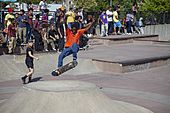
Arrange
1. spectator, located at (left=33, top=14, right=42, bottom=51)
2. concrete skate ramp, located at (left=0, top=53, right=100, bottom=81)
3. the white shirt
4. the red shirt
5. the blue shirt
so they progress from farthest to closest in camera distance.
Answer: the white shirt → spectator, located at (left=33, top=14, right=42, bottom=51) → the blue shirt → the red shirt → concrete skate ramp, located at (left=0, top=53, right=100, bottom=81)

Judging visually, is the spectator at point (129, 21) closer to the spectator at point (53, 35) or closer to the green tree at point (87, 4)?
Result: the spectator at point (53, 35)

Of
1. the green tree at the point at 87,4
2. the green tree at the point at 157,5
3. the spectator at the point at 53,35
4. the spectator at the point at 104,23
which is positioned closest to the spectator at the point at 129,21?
the spectator at the point at 104,23

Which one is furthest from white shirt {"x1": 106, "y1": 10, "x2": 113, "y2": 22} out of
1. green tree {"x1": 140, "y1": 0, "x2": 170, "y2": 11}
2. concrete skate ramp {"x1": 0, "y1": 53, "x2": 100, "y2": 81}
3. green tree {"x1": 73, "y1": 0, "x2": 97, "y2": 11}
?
green tree {"x1": 73, "y1": 0, "x2": 97, "y2": 11}

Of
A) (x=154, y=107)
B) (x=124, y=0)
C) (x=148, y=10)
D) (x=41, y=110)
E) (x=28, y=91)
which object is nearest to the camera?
(x=41, y=110)

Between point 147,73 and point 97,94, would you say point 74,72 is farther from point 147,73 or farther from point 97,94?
point 97,94

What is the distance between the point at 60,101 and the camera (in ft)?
22.6

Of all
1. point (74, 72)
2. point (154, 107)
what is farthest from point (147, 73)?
point (154, 107)

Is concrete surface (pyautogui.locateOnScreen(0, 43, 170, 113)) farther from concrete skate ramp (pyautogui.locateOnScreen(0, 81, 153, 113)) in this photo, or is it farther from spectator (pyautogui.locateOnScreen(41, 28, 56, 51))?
concrete skate ramp (pyautogui.locateOnScreen(0, 81, 153, 113))

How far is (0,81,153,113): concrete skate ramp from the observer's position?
22.4 ft

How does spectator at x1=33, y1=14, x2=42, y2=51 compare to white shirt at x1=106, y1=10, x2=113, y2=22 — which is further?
white shirt at x1=106, y1=10, x2=113, y2=22

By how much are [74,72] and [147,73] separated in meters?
2.95

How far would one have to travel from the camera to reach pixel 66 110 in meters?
6.79

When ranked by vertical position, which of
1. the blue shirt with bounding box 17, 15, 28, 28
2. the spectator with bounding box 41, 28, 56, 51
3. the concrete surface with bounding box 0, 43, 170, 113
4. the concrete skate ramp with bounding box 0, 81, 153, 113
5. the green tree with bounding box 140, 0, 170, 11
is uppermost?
the green tree with bounding box 140, 0, 170, 11

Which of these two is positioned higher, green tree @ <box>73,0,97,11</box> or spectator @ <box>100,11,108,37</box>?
green tree @ <box>73,0,97,11</box>
